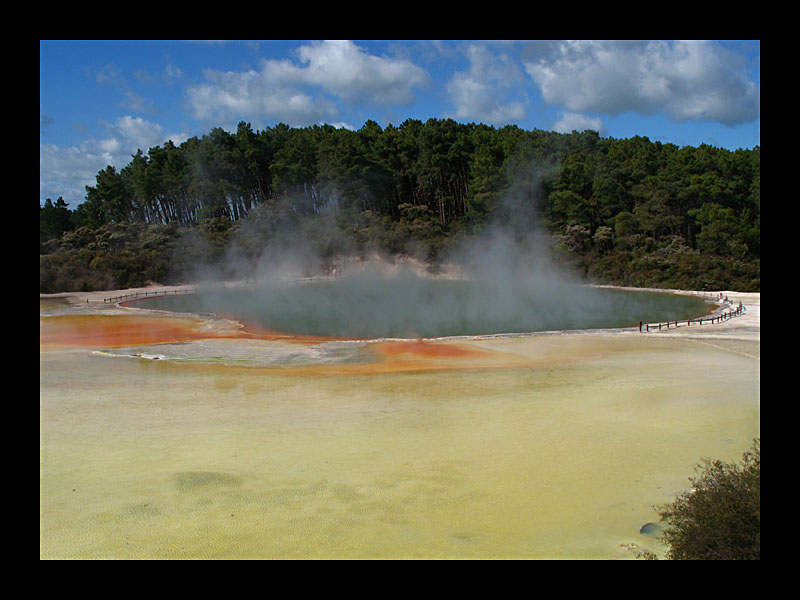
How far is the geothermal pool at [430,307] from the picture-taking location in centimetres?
2997

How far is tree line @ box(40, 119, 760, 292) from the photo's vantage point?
5212 cm

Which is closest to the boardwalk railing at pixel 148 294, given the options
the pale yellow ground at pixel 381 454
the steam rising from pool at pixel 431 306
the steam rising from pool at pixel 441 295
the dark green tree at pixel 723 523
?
the steam rising from pool at pixel 431 306

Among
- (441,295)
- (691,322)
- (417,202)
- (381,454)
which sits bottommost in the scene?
(381,454)

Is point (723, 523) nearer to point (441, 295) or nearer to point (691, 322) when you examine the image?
point (691, 322)

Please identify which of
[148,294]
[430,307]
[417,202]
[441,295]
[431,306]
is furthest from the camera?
[417,202]

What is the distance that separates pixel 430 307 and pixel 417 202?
34.9 metres

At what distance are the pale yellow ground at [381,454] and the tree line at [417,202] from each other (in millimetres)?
35765

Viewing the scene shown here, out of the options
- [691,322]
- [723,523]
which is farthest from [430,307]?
[723,523]

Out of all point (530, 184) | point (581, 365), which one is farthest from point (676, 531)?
point (530, 184)

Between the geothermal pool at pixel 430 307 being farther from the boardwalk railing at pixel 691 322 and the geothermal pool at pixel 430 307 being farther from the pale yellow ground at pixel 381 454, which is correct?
the pale yellow ground at pixel 381 454

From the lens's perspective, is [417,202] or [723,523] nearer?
[723,523]

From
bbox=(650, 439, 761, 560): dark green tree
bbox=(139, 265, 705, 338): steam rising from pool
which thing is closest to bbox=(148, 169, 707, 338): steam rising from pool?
bbox=(139, 265, 705, 338): steam rising from pool

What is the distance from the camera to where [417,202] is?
71.3 metres
